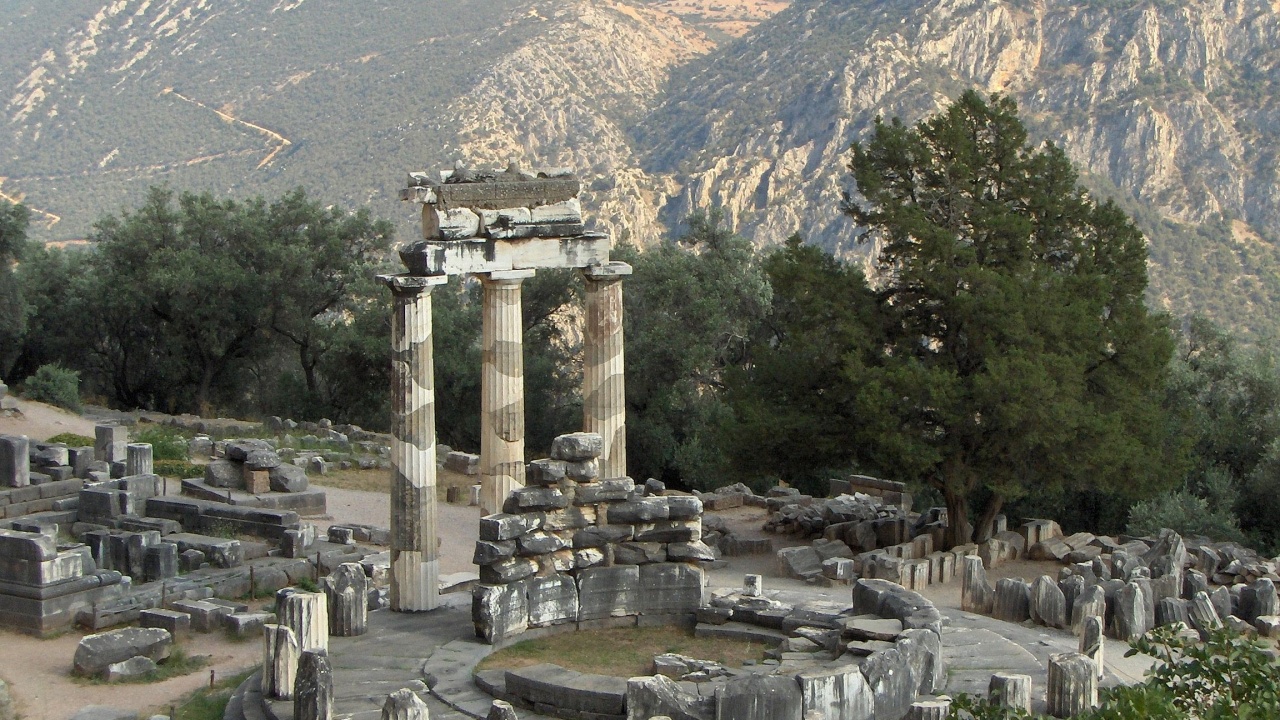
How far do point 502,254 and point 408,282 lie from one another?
1.72 meters

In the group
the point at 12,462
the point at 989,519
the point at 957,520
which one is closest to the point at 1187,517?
the point at 989,519

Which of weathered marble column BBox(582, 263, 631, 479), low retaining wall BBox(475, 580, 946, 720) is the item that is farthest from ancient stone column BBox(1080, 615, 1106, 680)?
weathered marble column BBox(582, 263, 631, 479)

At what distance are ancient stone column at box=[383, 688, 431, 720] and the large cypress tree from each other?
1293 cm

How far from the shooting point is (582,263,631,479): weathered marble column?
2131 centimetres

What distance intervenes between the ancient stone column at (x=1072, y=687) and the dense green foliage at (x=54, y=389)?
3205cm

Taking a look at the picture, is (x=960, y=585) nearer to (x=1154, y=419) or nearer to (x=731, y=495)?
(x=1154, y=419)

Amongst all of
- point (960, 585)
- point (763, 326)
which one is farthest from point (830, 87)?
point (960, 585)

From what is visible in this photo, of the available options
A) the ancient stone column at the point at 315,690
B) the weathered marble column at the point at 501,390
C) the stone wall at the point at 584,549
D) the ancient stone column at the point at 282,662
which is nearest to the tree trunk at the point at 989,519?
the weathered marble column at the point at 501,390

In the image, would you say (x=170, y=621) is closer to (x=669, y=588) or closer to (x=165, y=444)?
(x=669, y=588)

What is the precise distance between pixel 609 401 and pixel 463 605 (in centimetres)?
369

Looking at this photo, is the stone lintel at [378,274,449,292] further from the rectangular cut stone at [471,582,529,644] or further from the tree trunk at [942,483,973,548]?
the tree trunk at [942,483,973,548]

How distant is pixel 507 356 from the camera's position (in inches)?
816

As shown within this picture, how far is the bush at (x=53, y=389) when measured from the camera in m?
41.7

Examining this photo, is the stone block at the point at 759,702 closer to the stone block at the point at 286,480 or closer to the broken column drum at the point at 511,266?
the broken column drum at the point at 511,266
